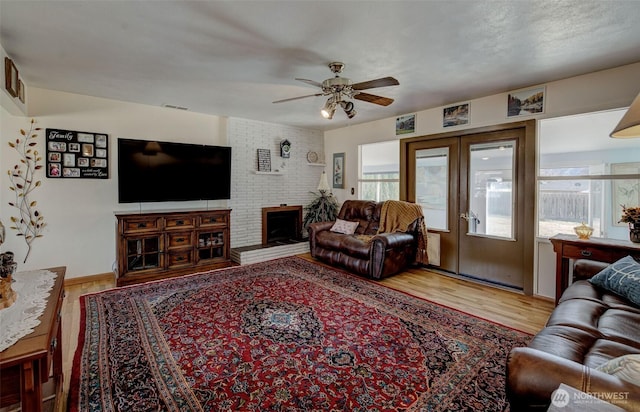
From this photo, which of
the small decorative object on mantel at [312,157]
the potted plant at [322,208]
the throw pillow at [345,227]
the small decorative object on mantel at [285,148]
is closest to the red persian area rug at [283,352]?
the throw pillow at [345,227]

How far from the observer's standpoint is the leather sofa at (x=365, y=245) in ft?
13.0

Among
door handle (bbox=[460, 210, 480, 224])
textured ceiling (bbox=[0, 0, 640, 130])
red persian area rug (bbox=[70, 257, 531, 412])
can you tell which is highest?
textured ceiling (bbox=[0, 0, 640, 130])

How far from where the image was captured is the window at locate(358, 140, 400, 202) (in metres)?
5.34

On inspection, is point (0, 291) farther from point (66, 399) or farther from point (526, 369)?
point (526, 369)

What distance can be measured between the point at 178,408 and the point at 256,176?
4.16 metres

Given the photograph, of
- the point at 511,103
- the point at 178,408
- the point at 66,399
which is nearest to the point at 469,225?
the point at 511,103

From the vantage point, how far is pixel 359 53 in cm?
263

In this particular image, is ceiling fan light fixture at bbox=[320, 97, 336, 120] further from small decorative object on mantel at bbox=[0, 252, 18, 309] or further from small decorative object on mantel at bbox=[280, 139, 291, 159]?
small decorative object on mantel at bbox=[280, 139, 291, 159]

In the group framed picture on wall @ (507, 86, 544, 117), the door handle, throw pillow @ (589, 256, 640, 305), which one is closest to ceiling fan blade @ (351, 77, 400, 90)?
framed picture on wall @ (507, 86, 544, 117)

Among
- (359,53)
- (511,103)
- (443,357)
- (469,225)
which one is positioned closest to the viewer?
(443,357)

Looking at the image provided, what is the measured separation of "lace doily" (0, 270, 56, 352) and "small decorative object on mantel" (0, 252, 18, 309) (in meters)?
0.03

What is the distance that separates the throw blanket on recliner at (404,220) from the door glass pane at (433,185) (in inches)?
12.2

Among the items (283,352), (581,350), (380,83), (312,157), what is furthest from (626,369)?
(312,157)

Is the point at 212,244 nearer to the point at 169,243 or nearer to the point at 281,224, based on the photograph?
the point at 169,243
